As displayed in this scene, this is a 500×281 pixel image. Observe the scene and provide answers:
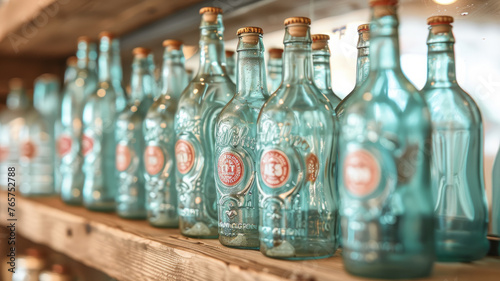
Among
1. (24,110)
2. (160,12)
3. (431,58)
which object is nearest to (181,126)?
(431,58)

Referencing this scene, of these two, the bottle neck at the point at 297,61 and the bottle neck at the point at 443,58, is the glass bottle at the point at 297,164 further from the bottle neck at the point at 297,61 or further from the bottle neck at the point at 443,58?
the bottle neck at the point at 443,58

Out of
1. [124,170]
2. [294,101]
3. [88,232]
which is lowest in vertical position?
[88,232]

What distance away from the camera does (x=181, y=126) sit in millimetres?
867

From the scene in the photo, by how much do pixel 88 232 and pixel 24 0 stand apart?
2.09ft

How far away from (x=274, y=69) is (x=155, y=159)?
0.91ft

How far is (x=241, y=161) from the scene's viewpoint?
29.1 inches

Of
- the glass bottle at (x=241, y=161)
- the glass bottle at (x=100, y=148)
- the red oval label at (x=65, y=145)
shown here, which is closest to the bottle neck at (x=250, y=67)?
the glass bottle at (x=241, y=161)

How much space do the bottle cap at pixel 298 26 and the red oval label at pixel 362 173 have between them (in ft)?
0.67

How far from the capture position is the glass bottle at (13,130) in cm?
181

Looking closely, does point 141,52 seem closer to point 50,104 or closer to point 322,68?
point 322,68

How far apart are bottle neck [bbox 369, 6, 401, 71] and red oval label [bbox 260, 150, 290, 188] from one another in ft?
0.52

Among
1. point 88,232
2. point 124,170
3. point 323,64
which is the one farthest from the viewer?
point 124,170

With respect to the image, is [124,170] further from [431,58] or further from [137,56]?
[431,58]

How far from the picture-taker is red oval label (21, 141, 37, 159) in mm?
1624
